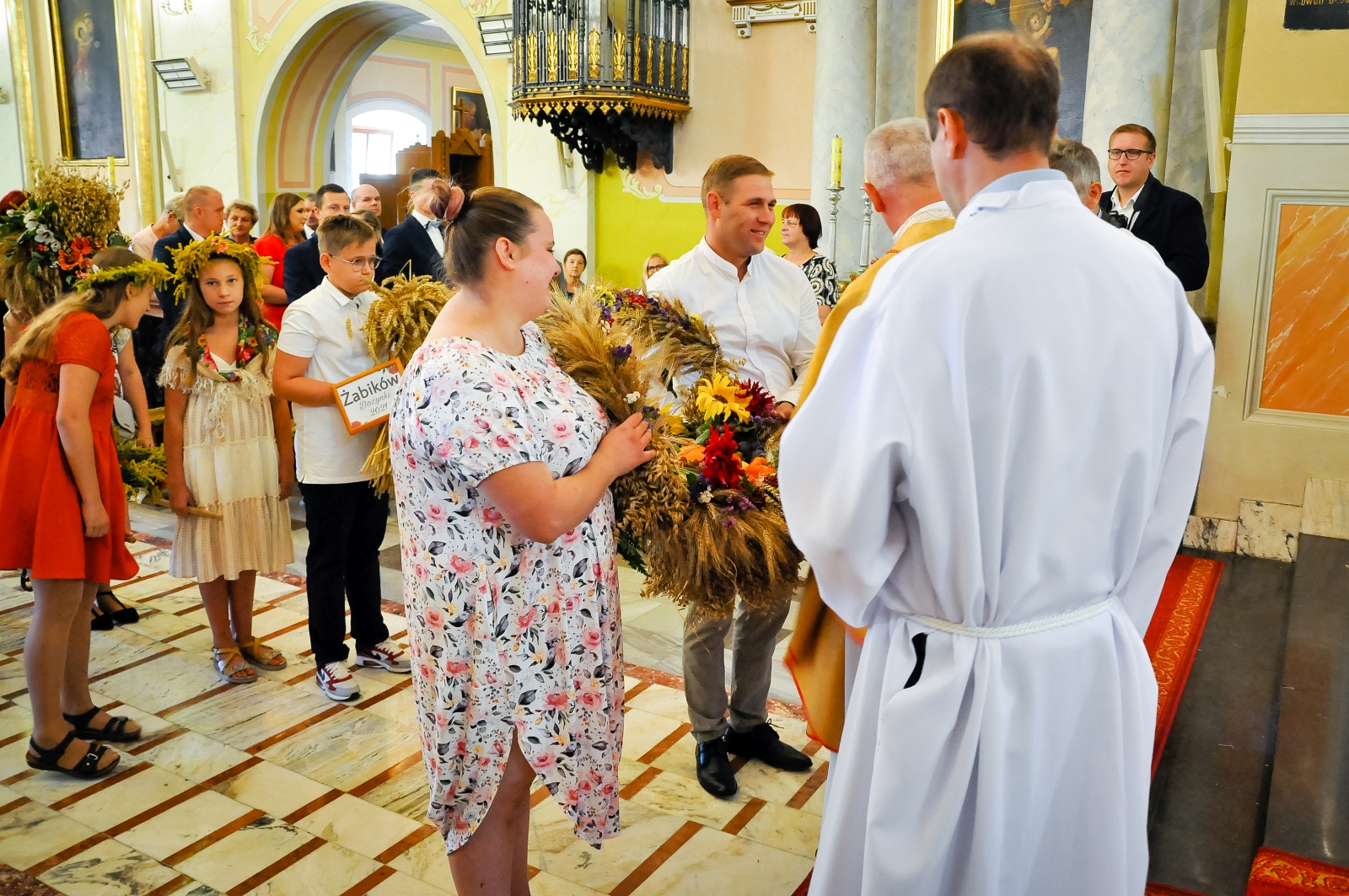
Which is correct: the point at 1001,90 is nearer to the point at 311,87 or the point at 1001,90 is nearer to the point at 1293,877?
the point at 1293,877

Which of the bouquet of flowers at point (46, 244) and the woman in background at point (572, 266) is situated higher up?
the bouquet of flowers at point (46, 244)

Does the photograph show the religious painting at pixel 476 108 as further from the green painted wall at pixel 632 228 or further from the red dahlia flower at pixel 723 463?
the red dahlia flower at pixel 723 463

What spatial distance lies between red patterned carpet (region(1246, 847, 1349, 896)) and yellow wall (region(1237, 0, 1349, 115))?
370 centimetres

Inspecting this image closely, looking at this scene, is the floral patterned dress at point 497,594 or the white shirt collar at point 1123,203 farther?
the white shirt collar at point 1123,203

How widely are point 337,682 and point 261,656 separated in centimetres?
46

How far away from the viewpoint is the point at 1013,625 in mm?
1523

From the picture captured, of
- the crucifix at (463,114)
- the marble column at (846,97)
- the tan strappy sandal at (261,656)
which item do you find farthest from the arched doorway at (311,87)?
the tan strappy sandal at (261,656)

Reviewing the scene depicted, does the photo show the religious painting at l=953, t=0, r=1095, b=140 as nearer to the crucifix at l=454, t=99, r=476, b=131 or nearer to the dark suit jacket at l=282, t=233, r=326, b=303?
the dark suit jacket at l=282, t=233, r=326, b=303

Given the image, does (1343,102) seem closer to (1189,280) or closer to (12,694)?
(1189,280)

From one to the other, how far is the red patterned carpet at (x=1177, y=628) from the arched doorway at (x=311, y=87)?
770cm

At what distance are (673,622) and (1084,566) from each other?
2871 millimetres

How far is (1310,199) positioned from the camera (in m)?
4.86

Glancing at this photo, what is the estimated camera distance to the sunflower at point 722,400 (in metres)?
2.38

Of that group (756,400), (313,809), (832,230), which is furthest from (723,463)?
(832,230)
